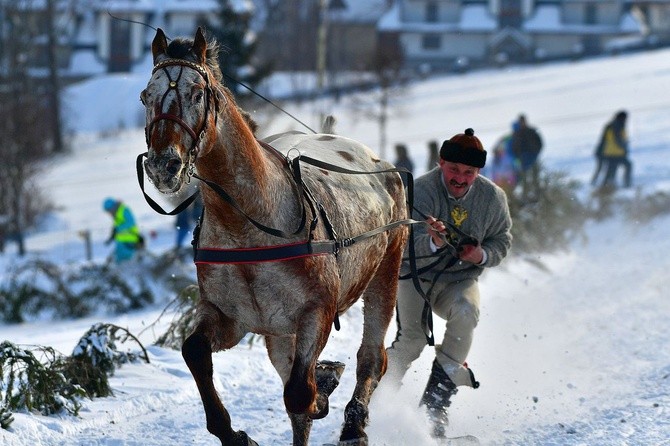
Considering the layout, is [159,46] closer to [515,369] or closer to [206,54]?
[206,54]

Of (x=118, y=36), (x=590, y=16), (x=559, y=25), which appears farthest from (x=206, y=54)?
(x=590, y=16)

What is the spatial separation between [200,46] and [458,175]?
2425 mm

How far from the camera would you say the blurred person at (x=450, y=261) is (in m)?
7.16

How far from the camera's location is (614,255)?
53.5 ft

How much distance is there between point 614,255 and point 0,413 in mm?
11426

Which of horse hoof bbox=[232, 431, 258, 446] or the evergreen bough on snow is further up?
horse hoof bbox=[232, 431, 258, 446]

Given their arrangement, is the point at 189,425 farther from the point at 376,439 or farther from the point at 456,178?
the point at 456,178

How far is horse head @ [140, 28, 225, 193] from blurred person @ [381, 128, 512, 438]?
229cm

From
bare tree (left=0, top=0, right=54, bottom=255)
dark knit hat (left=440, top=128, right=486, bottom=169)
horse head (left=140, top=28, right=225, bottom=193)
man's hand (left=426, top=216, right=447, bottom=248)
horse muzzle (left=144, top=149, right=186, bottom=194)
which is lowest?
bare tree (left=0, top=0, right=54, bottom=255)

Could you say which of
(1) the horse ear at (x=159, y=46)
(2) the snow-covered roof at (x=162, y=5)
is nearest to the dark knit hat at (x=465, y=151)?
(1) the horse ear at (x=159, y=46)

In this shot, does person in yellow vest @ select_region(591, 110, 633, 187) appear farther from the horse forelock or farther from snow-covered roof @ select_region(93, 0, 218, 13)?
snow-covered roof @ select_region(93, 0, 218, 13)

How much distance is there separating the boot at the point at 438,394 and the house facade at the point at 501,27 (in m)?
59.0

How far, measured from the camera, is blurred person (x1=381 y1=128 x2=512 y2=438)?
282 inches

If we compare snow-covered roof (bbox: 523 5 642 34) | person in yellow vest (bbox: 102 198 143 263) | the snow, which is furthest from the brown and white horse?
snow-covered roof (bbox: 523 5 642 34)
